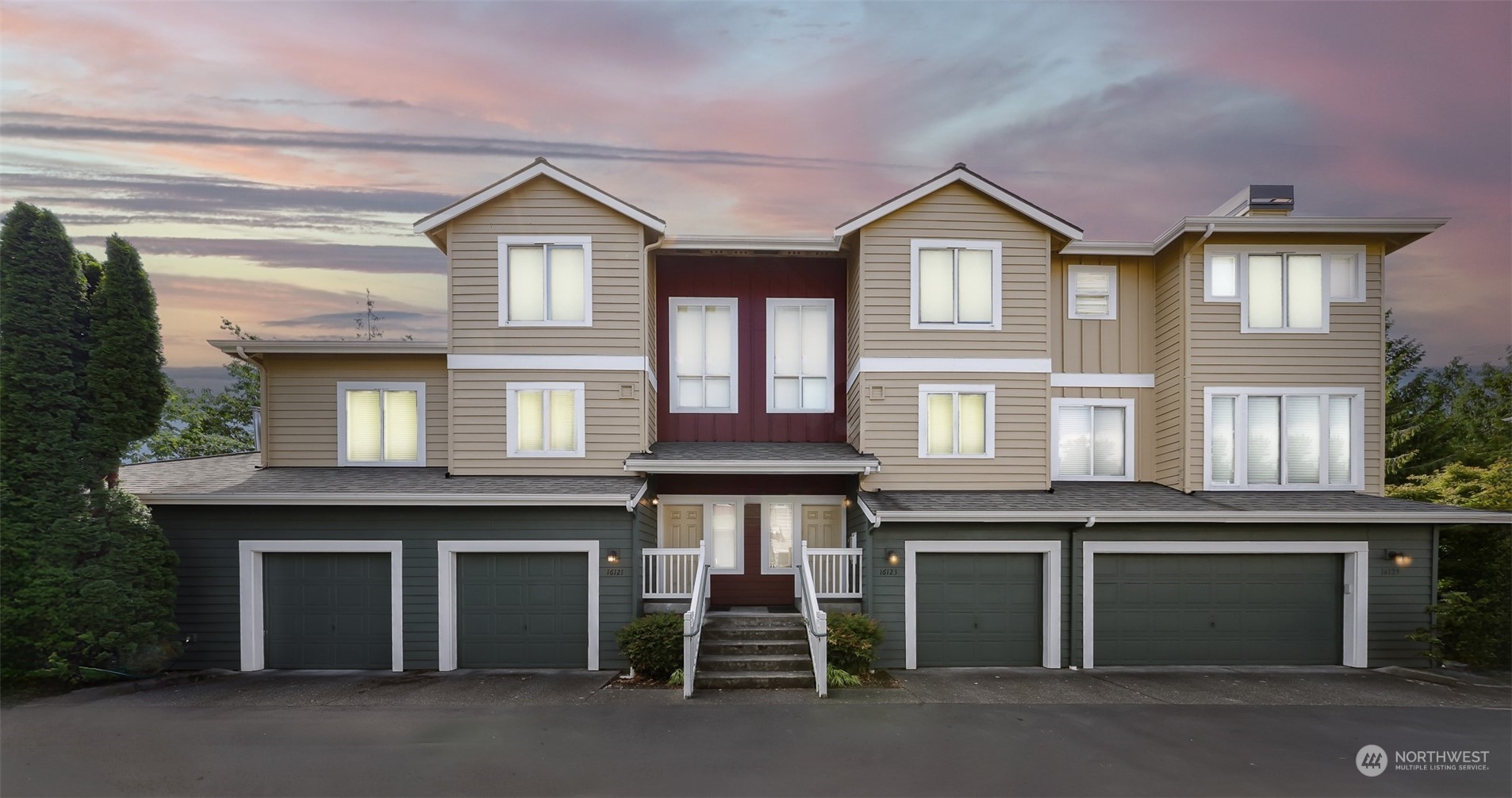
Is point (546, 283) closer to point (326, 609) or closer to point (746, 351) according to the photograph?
point (746, 351)

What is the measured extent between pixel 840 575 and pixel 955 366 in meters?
4.21

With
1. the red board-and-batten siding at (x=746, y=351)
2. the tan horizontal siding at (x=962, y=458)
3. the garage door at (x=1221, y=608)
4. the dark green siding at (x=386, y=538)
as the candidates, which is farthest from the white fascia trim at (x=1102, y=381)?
the dark green siding at (x=386, y=538)

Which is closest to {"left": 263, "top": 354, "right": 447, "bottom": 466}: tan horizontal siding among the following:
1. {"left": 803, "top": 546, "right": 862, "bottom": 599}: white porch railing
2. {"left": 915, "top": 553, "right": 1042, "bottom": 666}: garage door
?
{"left": 803, "top": 546, "right": 862, "bottom": 599}: white porch railing

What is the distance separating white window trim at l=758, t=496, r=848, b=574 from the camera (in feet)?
42.3

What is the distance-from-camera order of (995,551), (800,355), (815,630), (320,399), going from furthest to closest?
1. (800,355)
2. (320,399)
3. (995,551)
4. (815,630)

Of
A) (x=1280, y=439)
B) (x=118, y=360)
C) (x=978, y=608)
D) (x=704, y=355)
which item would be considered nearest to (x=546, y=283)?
(x=704, y=355)

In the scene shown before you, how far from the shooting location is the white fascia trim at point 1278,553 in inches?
424

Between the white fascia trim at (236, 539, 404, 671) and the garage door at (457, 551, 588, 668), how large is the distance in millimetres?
932

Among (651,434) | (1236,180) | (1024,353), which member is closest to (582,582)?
(651,434)

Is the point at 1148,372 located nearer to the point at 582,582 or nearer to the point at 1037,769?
the point at 1037,769

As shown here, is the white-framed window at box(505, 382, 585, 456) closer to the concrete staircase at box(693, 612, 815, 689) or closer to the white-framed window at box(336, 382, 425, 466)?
the white-framed window at box(336, 382, 425, 466)

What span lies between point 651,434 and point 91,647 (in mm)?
8602

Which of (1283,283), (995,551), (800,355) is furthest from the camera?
(800,355)

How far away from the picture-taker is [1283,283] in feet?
38.9
